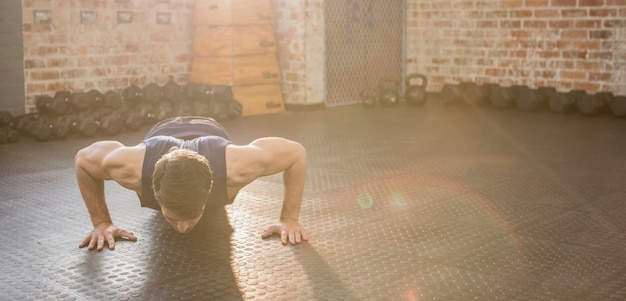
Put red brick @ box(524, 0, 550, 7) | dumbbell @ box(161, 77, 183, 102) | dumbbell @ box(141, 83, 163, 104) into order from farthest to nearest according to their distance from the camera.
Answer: red brick @ box(524, 0, 550, 7) → dumbbell @ box(161, 77, 183, 102) → dumbbell @ box(141, 83, 163, 104)

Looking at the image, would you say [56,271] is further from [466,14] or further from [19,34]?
[466,14]

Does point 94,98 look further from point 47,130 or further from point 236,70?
point 236,70

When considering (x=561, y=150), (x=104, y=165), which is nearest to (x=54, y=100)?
(x=104, y=165)

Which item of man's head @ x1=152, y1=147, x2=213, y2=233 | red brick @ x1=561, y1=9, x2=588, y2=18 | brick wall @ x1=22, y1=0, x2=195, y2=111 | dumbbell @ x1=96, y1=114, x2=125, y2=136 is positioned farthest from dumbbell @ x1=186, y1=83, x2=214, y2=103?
man's head @ x1=152, y1=147, x2=213, y2=233

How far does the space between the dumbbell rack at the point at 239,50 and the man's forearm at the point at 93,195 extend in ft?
14.8

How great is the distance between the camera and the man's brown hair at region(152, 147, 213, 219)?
8.70ft

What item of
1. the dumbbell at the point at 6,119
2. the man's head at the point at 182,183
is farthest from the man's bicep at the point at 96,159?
Result: the dumbbell at the point at 6,119

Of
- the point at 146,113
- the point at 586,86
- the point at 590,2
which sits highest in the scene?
the point at 590,2

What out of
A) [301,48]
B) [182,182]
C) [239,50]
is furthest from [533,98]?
[182,182]

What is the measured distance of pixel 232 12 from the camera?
7.53 metres

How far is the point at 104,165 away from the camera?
300 cm

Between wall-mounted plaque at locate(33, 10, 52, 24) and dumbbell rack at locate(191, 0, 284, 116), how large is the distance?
1.61 meters

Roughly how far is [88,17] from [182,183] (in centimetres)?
499

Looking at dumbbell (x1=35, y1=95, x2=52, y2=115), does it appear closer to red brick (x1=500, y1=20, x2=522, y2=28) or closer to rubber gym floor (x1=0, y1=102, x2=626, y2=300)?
rubber gym floor (x1=0, y1=102, x2=626, y2=300)
